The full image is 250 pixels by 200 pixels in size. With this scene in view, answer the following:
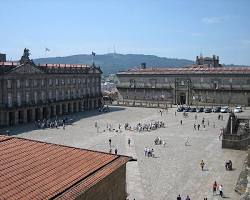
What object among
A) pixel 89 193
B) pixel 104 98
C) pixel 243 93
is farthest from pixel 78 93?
pixel 89 193

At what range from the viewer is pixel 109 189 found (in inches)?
637

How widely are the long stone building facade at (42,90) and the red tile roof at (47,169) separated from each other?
4137 cm

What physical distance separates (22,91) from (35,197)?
50900 millimetres

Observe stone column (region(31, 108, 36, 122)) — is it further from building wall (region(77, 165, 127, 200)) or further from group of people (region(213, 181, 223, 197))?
building wall (region(77, 165, 127, 200))

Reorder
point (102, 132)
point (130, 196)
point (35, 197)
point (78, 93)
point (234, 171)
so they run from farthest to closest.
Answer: point (78, 93) < point (102, 132) < point (234, 171) < point (130, 196) < point (35, 197)

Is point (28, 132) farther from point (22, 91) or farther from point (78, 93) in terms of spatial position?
point (78, 93)

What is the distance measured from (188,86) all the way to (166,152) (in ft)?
155

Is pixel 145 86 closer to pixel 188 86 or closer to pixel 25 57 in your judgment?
pixel 188 86

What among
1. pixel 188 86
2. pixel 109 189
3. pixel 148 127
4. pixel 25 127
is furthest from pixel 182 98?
pixel 109 189

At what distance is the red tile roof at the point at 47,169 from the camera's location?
13375mm

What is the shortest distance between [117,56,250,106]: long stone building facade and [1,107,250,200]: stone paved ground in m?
15.0

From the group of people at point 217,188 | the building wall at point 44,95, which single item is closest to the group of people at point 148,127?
the building wall at point 44,95

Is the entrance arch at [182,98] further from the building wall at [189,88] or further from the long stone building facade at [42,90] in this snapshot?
the long stone building facade at [42,90]

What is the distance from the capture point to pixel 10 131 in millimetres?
52000
